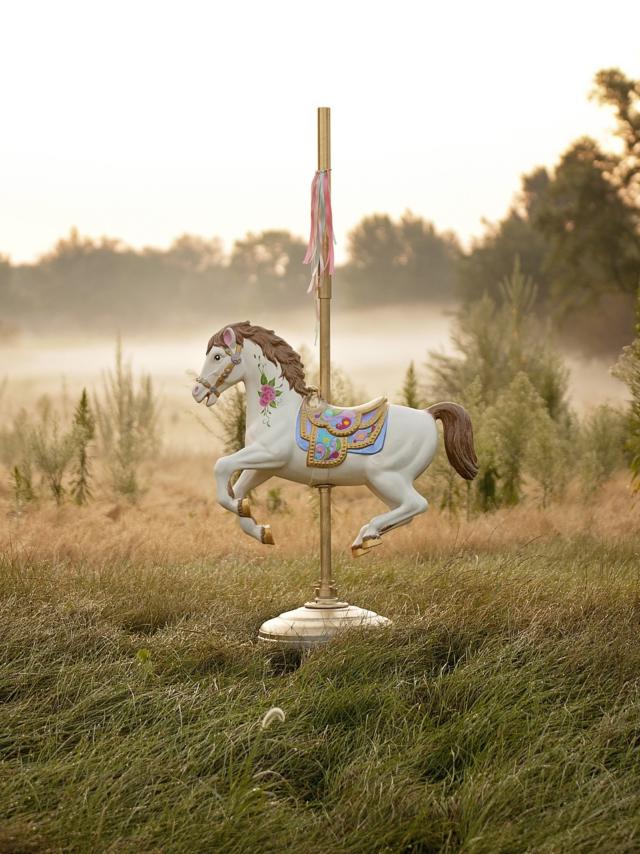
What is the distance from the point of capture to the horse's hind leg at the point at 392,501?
221 inches

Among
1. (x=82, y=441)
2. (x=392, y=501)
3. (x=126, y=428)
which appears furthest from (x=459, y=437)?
(x=126, y=428)

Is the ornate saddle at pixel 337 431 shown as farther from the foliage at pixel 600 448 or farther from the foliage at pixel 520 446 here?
the foliage at pixel 600 448

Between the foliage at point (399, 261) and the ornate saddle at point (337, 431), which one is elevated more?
the foliage at point (399, 261)

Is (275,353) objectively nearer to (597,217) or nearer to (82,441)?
(82,441)

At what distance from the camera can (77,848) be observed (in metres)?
3.36

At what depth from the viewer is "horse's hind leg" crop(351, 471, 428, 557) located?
5609 millimetres

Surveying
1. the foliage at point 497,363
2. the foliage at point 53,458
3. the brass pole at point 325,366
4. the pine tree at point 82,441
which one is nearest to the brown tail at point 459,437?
the brass pole at point 325,366

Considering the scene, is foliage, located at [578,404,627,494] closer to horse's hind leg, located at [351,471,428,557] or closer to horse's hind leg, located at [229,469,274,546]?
horse's hind leg, located at [351,471,428,557]

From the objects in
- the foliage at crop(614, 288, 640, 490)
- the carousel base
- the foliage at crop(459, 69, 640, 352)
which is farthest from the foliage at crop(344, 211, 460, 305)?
the carousel base

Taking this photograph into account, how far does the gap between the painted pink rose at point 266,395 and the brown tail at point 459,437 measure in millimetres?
789

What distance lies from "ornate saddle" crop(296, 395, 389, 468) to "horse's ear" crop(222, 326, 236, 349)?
1.49 ft

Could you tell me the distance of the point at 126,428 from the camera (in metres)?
14.3

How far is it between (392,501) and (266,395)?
81 centimetres

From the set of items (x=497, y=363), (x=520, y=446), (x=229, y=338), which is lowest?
(x=520, y=446)
